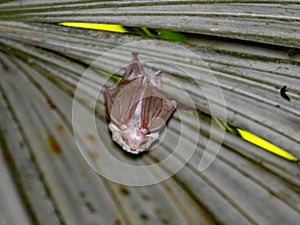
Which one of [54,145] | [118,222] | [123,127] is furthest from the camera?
[123,127]

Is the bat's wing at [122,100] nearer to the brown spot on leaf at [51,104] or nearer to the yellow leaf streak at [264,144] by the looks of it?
the brown spot on leaf at [51,104]

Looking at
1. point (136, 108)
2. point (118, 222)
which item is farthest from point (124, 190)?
point (136, 108)

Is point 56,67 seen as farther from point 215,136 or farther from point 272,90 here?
point 272,90

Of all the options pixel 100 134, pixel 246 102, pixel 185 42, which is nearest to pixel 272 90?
pixel 246 102

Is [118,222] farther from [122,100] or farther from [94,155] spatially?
[122,100]

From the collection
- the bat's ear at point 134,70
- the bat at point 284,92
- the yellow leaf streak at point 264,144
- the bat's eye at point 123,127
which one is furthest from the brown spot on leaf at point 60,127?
the bat at point 284,92

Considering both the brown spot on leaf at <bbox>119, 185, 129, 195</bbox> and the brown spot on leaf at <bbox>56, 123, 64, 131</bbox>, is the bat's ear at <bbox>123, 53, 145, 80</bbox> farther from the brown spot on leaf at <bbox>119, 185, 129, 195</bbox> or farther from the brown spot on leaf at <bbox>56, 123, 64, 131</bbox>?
the brown spot on leaf at <bbox>119, 185, 129, 195</bbox>

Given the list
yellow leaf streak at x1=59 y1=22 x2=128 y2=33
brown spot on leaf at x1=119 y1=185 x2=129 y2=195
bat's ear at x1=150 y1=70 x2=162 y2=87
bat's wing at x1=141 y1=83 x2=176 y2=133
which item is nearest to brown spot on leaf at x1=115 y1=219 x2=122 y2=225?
brown spot on leaf at x1=119 y1=185 x2=129 y2=195

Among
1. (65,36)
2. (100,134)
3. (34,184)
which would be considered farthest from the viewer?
(65,36)
